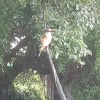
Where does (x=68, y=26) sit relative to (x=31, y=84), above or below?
above

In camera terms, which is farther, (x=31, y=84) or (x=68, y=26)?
(x=31, y=84)

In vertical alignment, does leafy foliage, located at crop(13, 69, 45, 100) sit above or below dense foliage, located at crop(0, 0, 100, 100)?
below

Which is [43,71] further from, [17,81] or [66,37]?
[66,37]

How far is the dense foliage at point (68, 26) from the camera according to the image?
9.05 feet

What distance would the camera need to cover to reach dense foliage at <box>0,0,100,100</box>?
9.05 feet

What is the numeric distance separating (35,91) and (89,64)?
1614mm

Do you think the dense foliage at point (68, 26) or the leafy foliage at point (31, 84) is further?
the leafy foliage at point (31, 84)

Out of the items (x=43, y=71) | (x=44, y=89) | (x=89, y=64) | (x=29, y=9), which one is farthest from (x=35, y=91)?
(x=29, y=9)

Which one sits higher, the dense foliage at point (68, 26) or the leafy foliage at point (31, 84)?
the dense foliage at point (68, 26)

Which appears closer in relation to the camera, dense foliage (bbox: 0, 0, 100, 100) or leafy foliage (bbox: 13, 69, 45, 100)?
dense foliage (bbox: 0, 0, 100, 100)

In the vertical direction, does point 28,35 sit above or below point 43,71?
above

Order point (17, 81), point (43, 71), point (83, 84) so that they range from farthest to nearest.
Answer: point (17, 81) < point (43, 71) < point (83, 84)

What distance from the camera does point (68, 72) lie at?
4559 millimetres

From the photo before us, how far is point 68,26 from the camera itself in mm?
2881
